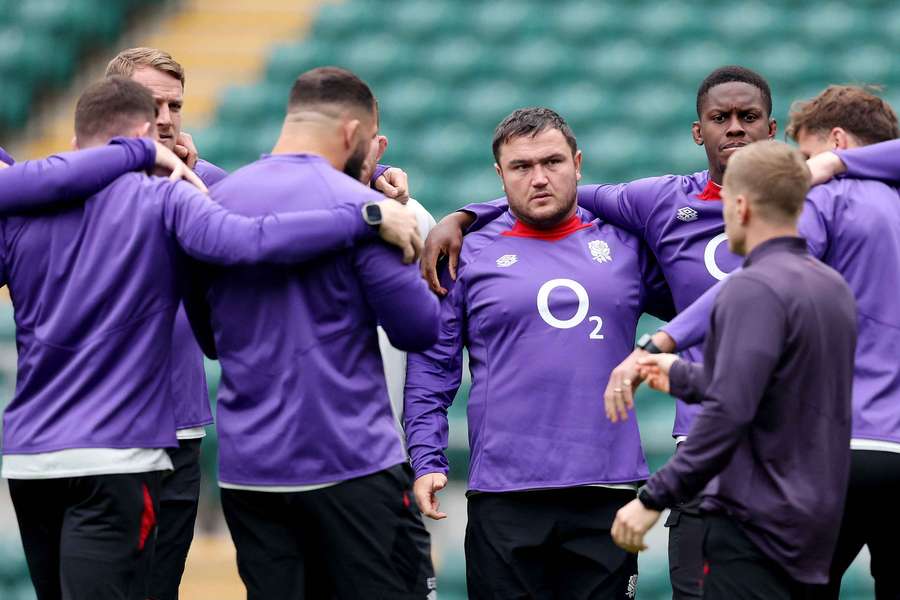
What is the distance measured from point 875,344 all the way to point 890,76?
5.86m

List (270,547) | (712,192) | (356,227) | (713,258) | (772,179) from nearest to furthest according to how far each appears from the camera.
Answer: (772,179), (356,227), (270,547), (713,258), (712,192)

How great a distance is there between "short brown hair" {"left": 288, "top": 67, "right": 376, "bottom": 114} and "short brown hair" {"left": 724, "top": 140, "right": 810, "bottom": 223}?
3.09ft

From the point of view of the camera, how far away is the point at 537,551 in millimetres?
4156

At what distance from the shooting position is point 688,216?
14.3 ft

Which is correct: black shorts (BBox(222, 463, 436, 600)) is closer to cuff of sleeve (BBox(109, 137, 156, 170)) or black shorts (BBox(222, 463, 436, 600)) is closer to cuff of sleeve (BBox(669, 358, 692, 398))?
cuff of sleeve (BBox(669, 358, 692, 398))

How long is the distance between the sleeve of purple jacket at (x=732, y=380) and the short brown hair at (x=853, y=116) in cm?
117

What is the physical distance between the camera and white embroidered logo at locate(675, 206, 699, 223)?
4352mm

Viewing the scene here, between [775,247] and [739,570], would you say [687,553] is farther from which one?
[775,247]

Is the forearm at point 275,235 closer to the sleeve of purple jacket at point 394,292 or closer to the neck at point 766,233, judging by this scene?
the sleeve of purple jacket at point 394,292

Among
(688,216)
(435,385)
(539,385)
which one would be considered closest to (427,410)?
(435,385)

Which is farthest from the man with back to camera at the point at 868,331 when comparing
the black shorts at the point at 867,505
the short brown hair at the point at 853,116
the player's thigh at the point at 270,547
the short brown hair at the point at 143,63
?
the short brown hair at the point at 143,63

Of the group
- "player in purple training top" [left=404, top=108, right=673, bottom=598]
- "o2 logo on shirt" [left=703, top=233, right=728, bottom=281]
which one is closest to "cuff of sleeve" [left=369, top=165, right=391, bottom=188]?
"player in purple training top" [left=404, top=108, right=673, bottom=598]

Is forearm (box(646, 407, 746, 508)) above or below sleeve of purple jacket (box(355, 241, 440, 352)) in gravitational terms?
below

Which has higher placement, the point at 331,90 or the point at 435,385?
the point at 331,90
